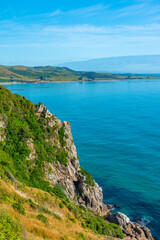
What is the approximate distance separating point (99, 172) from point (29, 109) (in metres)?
29.9

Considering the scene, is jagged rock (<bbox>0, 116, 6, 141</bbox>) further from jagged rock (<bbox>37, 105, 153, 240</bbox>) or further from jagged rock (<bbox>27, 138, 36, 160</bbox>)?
jagged rock (<bbox>37, 105, 153, 240</bbox>)

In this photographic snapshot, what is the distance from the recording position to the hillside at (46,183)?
83.4ft

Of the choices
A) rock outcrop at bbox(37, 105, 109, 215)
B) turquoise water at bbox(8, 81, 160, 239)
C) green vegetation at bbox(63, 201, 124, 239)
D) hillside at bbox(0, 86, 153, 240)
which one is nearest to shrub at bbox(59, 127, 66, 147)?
hillside at bbox(0, 86, 153, 240)

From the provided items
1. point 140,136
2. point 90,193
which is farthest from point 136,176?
point 140,136

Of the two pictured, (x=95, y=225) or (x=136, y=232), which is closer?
(x=95, y=225)

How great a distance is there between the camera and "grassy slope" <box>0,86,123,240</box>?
2180cm

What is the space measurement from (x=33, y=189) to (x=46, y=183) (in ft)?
14.4

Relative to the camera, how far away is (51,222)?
25297 millimetres

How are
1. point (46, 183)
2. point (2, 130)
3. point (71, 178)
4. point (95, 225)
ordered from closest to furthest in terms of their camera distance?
point (95, 225) → point (46, 183) → point (2, 130) → point (71, 178)

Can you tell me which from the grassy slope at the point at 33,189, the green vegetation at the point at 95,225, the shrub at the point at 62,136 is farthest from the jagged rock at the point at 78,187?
the green vegetation at the point at 95,225

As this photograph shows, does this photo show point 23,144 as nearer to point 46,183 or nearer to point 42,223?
point 46,183

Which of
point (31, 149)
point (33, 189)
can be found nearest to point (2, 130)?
point (31, 149)

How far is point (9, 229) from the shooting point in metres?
16.4

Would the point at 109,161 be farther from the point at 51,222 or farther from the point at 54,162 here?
the point at 51,222
